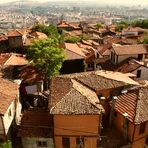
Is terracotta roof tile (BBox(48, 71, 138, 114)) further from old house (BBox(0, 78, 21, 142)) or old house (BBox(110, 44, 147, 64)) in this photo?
old house (BBox(110, 44, 147, 64))

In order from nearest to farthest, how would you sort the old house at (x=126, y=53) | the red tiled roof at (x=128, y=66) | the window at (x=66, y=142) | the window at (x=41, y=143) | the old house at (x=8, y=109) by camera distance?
1. the old house at (x=8, y=109)
2. the window at (x=66, y=142)
3. the window at (x=41, y=143)
4. the red tiled roof at (x=128, y=66)
5. the old house at (x=126, y=53)

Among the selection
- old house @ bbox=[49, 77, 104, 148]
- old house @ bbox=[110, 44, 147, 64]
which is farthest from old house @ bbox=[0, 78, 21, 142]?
old house @ bbox=[110, 44, 147, 64]

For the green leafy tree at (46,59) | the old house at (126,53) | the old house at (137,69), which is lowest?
the old house at (137,69)

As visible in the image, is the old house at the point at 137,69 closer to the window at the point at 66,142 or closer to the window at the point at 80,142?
the window at the point at 80,142

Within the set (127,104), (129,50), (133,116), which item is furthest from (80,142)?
(129,50)

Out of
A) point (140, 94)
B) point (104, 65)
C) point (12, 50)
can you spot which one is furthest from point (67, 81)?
point (12, 50)

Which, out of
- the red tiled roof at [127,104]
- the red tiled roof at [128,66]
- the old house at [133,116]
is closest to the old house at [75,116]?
the red tiled roof at [127,104]

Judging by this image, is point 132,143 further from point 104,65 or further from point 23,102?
point 104,65
